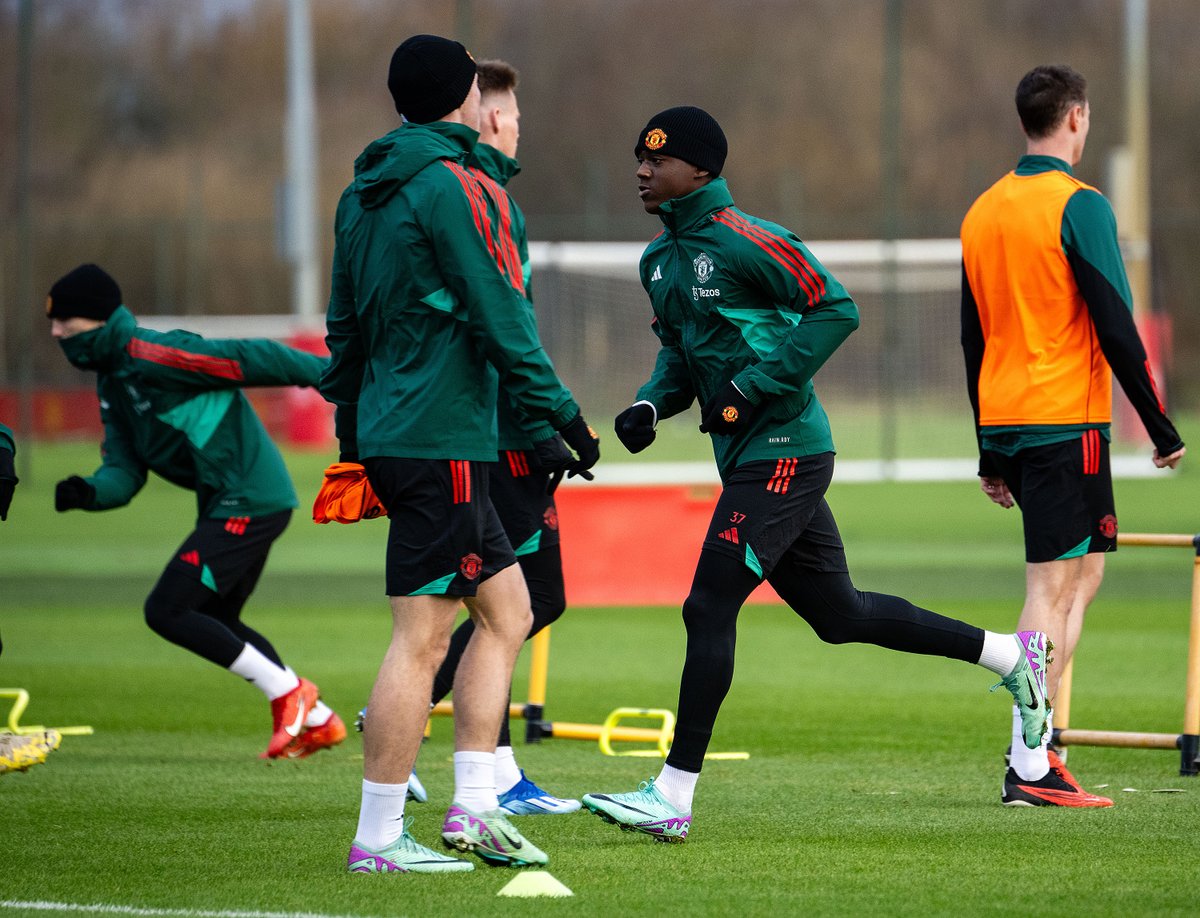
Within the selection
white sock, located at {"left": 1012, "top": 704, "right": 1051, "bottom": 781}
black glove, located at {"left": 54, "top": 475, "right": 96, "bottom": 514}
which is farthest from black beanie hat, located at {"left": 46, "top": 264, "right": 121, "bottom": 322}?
white sock, located at {"left": 1012, "top": 704, "right": 1051, "bottom": 781}

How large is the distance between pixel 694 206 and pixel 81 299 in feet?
10.8

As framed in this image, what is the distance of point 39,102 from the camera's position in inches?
2028

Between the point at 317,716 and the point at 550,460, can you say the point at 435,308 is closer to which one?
the point at 550,460

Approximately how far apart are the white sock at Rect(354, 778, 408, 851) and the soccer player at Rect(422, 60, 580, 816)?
1188mm

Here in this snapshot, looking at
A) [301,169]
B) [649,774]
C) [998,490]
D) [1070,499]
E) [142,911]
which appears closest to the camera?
[142,911]

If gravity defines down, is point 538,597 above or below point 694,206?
below

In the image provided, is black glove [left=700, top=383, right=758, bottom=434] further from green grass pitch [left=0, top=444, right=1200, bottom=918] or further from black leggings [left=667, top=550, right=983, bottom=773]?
green grass pitch [left=0, top=444, right=1200, bottom=918]

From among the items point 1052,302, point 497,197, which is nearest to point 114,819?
point 497,197

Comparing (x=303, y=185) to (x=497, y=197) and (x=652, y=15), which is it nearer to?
(x=497, y=197)

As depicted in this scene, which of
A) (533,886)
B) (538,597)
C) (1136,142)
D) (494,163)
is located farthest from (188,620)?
(1136,142)

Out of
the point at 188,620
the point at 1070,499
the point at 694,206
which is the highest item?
the point at 694,206

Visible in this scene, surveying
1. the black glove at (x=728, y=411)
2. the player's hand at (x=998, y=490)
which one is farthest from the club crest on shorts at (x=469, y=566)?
the player's hand at (x=998, y=490)

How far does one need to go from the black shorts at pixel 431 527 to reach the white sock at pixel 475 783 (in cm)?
51

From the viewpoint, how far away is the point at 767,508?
18.8ft
